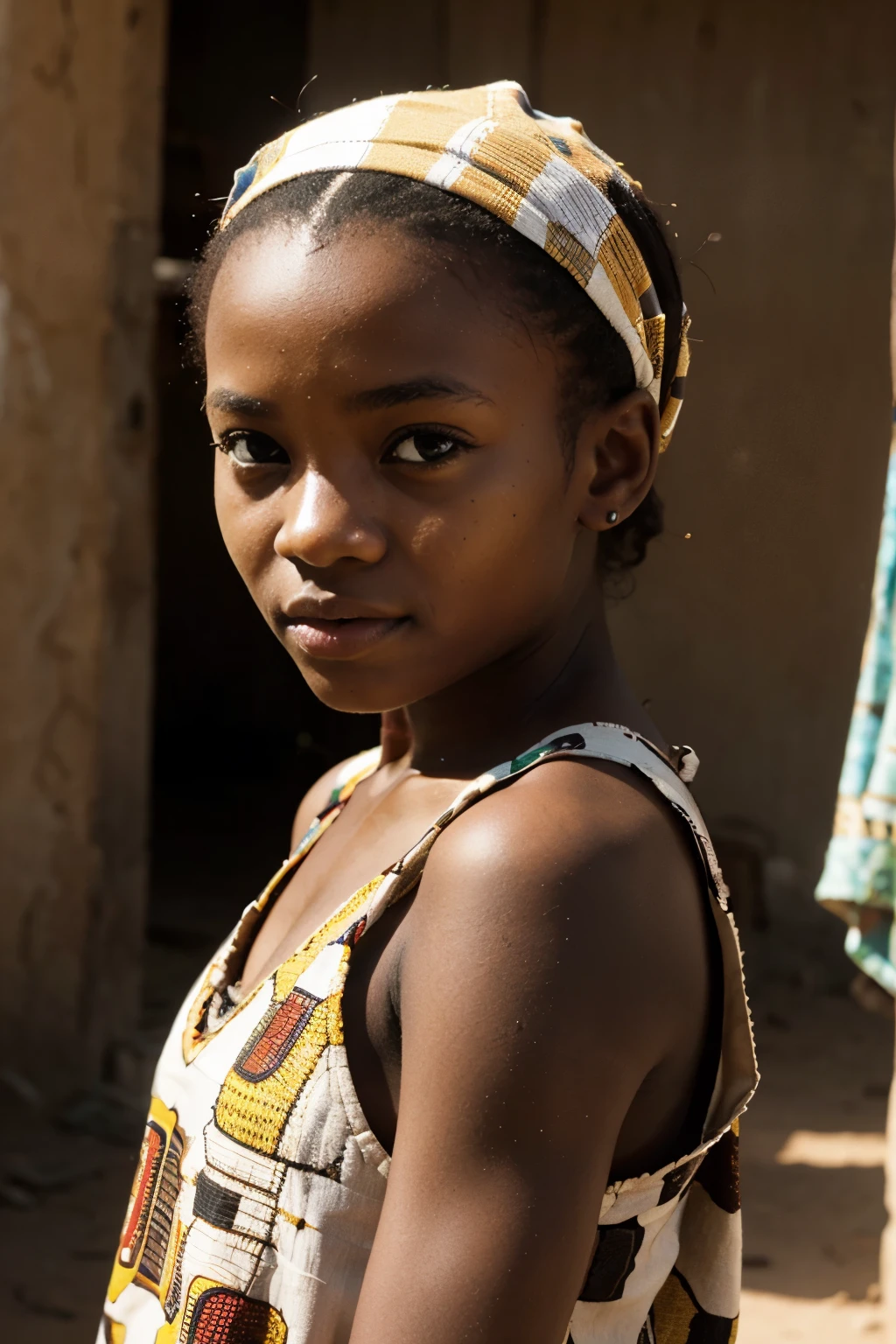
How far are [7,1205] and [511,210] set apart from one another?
3446mm

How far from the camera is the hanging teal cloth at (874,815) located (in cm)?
248

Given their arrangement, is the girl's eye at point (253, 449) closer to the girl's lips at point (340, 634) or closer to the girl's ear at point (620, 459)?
the girl's lips at point (340, 634)

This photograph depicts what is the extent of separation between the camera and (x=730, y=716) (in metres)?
5.80

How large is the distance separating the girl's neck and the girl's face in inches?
2.6

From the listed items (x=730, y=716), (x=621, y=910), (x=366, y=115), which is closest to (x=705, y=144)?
(x=730, y=716)

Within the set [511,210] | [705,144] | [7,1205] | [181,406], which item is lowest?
[7,1205]

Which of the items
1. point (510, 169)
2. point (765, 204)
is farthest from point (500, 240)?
point (765, 204)

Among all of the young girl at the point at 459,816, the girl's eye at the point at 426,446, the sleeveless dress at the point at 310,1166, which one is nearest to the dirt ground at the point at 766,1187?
the sleeveless dress at the point at 310,1166

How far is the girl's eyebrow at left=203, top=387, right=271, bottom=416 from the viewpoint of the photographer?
1.02 m

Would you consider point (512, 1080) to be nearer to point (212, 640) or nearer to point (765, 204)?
point (765, 204)

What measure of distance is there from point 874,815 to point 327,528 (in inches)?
68.3

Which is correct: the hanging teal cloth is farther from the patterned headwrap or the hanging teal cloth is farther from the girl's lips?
the girl's lips

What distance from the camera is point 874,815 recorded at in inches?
98.0

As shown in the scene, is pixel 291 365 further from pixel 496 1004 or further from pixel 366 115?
pixel 496 1004
